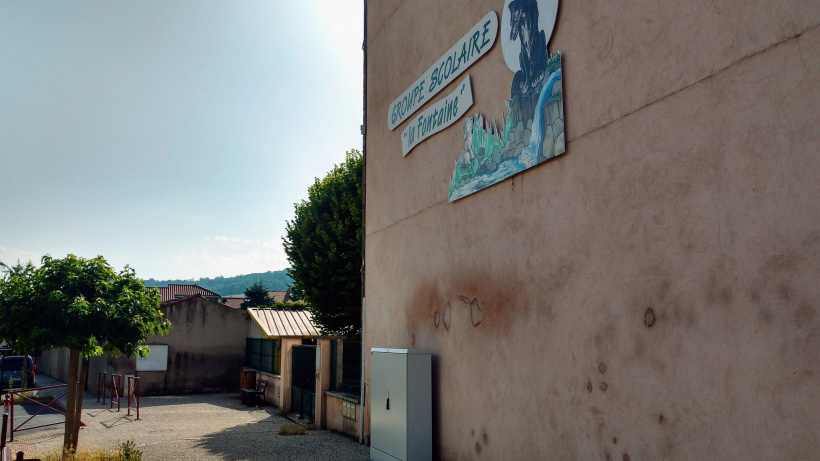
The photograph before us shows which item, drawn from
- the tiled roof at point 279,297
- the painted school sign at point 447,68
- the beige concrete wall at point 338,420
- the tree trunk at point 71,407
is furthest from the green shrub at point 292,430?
the tiled roof at point 279,297

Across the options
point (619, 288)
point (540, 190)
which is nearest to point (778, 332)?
point (619, 288)

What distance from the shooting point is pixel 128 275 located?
32.9 feet

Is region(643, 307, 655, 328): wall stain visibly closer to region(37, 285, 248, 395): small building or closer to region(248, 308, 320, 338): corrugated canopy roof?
region(248, 308, 320, 338): corrugated canopy roof

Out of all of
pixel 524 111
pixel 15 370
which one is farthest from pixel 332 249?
pixel 15 370

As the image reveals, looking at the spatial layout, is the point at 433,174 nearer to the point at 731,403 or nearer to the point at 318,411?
the point at 731,403

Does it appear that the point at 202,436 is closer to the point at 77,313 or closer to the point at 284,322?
the point at 77,313

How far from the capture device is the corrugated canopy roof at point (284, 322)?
859 inches

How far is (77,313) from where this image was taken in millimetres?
8859

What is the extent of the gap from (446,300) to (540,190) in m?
2.78

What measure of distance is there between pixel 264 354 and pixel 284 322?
1.87 m

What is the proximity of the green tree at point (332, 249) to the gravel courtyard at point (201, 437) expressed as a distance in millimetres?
3678

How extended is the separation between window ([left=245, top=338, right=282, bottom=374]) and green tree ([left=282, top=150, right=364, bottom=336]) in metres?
1.81

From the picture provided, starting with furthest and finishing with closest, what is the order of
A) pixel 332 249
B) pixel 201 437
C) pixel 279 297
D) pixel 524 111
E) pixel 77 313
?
pixel 279 297 → pixel 332 249 → pixel 201 437 → pixel 77 313 → pixel 524 111

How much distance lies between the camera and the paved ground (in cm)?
1090
